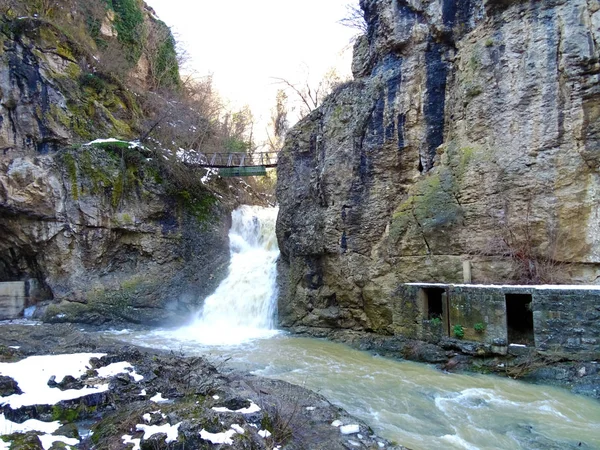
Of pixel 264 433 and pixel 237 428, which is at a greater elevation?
pixel 237 428

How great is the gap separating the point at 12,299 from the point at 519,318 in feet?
57.7

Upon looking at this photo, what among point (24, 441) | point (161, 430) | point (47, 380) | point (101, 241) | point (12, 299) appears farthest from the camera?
point (101, 241)

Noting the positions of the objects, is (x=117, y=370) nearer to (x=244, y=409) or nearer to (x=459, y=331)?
(x=244, y=409)

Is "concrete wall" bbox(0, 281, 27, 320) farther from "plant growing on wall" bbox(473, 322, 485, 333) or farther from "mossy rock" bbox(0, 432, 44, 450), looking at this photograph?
"plant growing on wall" bbox(473, 322, 485, 333)

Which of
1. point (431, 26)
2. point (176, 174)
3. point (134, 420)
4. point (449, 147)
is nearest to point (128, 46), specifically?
point (176, 174)

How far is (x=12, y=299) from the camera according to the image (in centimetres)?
1670

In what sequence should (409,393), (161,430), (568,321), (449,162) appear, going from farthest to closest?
(449,162), (568,321), (409,393), (161,430)

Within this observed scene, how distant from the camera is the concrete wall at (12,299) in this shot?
54.0 ft

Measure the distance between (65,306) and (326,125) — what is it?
1137cm

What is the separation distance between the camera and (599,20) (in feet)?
31.4

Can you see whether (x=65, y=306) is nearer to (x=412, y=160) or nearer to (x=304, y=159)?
(x=304, y=159)

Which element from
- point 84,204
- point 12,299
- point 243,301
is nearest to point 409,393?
point 243,301

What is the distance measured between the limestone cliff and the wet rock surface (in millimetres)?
9567

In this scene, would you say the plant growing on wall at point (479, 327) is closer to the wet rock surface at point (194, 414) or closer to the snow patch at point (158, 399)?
the wet rock surface at point (194, 414)
